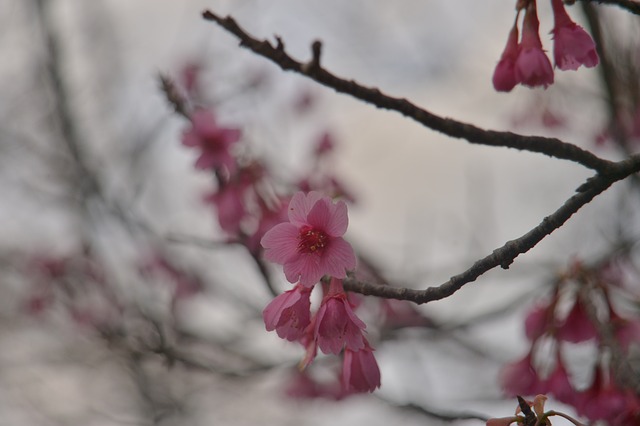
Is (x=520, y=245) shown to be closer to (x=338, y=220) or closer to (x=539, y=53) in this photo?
(x=338, y=220)

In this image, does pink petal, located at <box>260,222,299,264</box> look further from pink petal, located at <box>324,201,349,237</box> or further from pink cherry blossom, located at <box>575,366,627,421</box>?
pink cherry blossom, located at <box>575,366,627,421</box>

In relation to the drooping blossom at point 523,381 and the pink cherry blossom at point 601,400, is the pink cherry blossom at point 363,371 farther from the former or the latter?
the drooping blossom at point 523,381

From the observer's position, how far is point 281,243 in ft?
5.07

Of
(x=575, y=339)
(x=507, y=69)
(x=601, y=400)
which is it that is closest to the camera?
(x=507, y=69)

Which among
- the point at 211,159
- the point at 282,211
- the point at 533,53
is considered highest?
the point at 211,159

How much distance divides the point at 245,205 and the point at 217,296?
7.61ft

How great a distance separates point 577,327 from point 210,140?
145cm

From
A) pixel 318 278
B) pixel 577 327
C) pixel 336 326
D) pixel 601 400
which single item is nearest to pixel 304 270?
pixel 318 278

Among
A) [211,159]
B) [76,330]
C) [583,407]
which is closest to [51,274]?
[76,330]

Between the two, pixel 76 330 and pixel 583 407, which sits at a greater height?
pixel 76 330

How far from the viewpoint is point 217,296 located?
4.89 metres

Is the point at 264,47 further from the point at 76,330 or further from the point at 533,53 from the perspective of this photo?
the point at 76,330

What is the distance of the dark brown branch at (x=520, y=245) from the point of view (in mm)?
1372

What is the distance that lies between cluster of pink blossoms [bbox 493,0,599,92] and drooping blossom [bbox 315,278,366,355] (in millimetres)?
718
